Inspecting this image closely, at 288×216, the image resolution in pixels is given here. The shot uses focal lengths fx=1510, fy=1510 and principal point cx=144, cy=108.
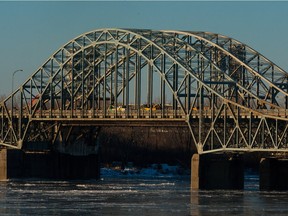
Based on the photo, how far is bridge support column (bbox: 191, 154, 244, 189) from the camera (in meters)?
169

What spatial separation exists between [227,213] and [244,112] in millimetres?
38898

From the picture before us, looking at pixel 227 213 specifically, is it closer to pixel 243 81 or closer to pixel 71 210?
pixel 71 210

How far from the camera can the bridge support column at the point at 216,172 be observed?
169 meters

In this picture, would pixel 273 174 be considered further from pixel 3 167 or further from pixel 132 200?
pixel 3 167

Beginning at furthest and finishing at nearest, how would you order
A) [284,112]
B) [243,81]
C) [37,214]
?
[243,81]
[284,112]
[37,214]

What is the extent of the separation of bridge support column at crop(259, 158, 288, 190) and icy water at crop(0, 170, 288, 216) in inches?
82.7

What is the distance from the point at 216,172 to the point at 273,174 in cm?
666

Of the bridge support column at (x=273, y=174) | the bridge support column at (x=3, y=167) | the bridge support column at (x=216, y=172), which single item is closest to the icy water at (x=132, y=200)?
the bridge support column at (x=216, y=172)

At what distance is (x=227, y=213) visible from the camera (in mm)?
128750

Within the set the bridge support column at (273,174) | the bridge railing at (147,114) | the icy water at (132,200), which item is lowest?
the icy water at (132,200)

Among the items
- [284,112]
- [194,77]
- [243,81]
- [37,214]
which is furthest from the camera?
[243,81]

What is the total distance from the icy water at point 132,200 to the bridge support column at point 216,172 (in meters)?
1.99

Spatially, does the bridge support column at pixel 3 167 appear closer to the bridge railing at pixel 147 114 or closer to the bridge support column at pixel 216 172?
the bridge railing at pixel 147 114

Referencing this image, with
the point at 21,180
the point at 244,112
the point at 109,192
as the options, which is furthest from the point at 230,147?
the point at 21,180
